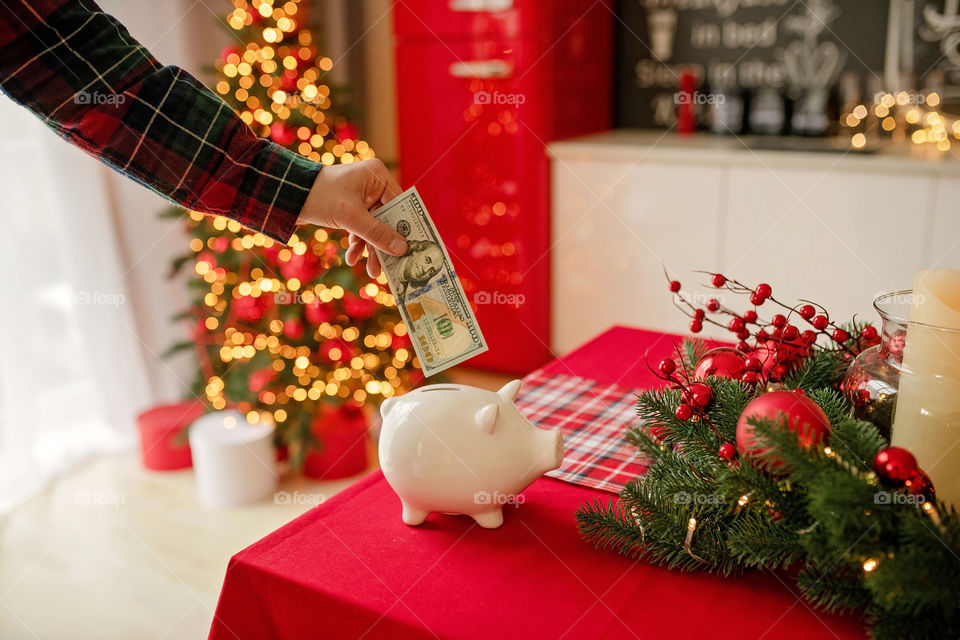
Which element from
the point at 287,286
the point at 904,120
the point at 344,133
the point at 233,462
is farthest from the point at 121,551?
the point at 904,120

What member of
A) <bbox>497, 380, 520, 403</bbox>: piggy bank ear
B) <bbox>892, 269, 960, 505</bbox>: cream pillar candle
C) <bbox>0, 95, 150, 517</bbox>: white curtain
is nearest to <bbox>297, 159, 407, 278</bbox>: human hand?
<bbox>497, 380, 520, 403</bbox>: piggy bank ear

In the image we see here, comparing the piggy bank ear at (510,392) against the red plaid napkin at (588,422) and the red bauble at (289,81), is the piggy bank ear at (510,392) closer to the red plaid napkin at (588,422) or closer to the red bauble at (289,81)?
the red plaid napkin at (588,422)

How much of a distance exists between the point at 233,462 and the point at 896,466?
2.08 m

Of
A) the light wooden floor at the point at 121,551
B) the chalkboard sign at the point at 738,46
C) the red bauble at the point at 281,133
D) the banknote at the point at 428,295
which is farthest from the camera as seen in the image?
the chalkboard sign at the point at 738,46

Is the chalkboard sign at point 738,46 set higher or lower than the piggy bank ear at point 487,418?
higher

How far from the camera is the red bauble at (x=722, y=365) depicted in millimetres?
1030

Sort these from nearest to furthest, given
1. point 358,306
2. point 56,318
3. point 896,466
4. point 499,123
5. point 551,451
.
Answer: point 896,466, point 551,451, point 358,306, point 56,318, point 499,123

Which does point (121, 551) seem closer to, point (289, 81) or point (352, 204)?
point (289, 81)

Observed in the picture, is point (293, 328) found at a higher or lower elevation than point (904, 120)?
lower

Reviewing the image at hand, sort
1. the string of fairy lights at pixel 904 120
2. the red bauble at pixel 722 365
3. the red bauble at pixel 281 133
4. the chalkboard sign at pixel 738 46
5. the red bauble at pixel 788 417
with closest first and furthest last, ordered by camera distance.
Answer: the red bauble at pixel 788 417 < the red bauble at pixel 722 365 < the red bauble at pixel 281 133 < the string of fairy lights at pixel 904 120 < the chalkboard sign at pixel 738 46

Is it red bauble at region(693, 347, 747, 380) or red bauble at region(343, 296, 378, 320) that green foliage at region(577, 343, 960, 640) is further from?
red bauble at region(343, 296, 378, 320)

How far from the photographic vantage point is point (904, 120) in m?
2.92

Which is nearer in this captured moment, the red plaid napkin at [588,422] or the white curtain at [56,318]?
the red plaid napkin at [588,422]

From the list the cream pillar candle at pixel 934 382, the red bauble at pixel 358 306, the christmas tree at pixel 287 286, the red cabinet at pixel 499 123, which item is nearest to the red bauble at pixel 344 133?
the christmas tree at pixel 287 286
